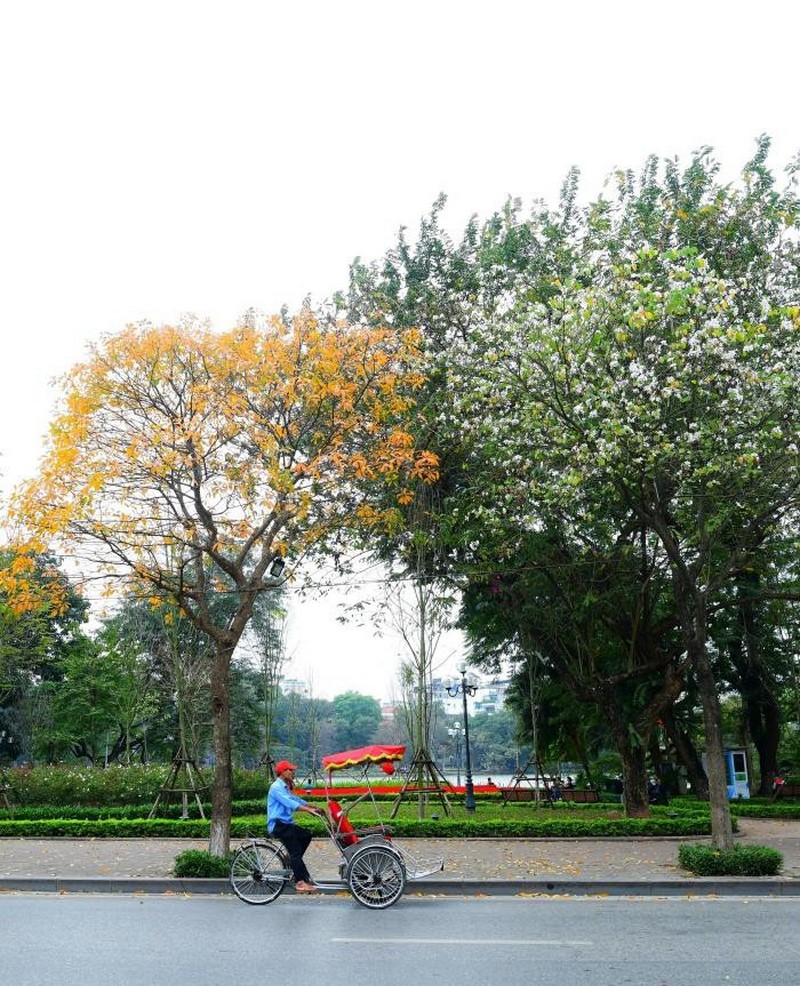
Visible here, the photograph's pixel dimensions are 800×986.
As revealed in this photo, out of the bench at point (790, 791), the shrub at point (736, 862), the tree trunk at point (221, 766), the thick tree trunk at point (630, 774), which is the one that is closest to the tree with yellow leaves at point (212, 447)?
the tree trunk at point (221, 766)

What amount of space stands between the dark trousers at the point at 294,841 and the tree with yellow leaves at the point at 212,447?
102 inches

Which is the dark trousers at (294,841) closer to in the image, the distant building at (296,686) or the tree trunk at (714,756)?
the tree trunk at (714,756)

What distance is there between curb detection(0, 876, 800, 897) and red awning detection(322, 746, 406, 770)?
5.30ft

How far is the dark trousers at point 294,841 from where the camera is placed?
11883 mm

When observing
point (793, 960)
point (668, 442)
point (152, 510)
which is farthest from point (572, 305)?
point (793, 960)

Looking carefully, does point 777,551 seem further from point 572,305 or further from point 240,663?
point 240,663

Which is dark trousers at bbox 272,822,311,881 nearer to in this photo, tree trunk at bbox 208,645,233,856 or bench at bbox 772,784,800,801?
tree trunk at bbox 208,645,233,856

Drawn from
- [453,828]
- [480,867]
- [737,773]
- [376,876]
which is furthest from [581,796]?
[376,876]

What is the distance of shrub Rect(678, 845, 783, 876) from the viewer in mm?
13203

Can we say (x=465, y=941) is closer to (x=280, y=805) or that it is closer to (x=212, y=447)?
(x=280, y=805)

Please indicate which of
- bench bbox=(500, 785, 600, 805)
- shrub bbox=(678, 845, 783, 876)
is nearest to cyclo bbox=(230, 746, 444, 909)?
shrub bbox=(678, 845, 783, 876)

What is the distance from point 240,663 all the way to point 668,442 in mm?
36203

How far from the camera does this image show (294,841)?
11.9 meters

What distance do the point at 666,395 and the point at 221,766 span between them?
821cm
